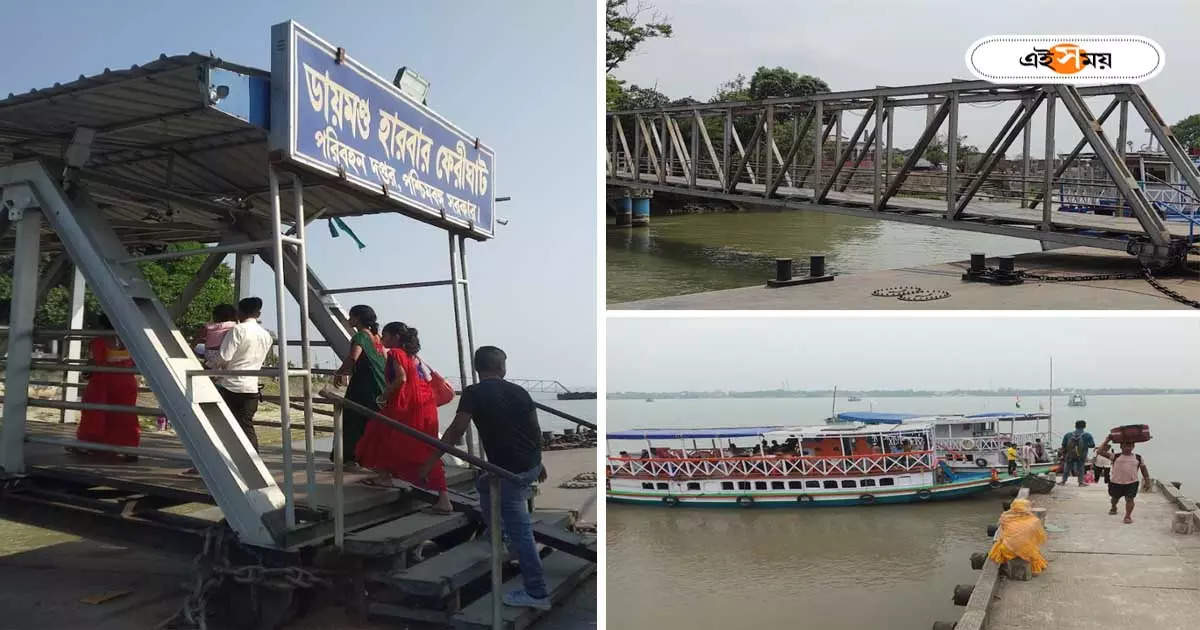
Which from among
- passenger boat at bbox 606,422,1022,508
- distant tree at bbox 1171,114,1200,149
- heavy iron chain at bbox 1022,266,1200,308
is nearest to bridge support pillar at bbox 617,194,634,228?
passenger boat at bbox 606,422,1022,508

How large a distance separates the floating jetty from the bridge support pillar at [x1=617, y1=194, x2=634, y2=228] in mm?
14440

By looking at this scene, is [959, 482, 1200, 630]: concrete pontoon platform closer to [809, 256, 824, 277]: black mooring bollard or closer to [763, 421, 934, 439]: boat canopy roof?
[809, 256, 824, 277]: black mooring bollard

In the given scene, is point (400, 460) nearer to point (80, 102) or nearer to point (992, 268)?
point (80, 102)

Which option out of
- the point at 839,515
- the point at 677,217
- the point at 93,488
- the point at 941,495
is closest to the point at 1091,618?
the point at 93,488

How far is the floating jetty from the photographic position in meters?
5.85

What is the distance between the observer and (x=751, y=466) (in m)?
16.5

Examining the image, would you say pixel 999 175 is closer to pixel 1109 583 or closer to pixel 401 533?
pixel 1109 583

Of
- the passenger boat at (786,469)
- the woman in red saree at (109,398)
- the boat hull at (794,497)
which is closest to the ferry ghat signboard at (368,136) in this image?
the woman in red saree at (109,398)

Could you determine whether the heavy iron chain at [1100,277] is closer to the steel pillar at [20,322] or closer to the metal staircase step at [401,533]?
the metal staircase step at [401,533]

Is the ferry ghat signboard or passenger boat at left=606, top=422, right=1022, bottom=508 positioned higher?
the ferry ghat signboard

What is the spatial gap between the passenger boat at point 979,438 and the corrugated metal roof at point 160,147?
15.9 meters

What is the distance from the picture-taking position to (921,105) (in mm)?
10570

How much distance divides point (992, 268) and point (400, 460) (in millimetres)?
6589

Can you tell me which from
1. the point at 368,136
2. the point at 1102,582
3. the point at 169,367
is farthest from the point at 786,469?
the point at 169,367
